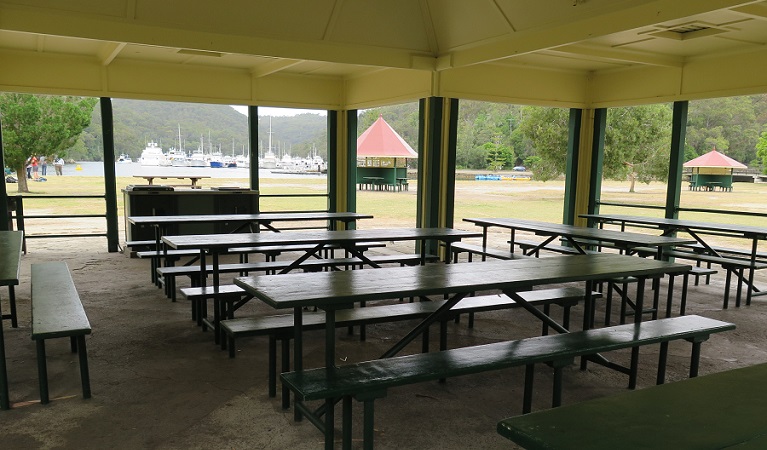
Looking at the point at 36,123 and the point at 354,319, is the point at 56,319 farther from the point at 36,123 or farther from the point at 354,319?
the point at 36,123

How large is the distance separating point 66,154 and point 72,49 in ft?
8.43

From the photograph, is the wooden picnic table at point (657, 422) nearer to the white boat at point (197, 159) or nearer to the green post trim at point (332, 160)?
the green post trim at point (332, 160)

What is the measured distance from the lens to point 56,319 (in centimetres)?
340

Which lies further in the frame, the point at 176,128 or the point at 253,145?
the point at 176,128

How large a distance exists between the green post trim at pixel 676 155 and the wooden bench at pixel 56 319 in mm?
7436

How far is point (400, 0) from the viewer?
6844 millimetres

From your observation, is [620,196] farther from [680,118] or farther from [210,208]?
[210,208]

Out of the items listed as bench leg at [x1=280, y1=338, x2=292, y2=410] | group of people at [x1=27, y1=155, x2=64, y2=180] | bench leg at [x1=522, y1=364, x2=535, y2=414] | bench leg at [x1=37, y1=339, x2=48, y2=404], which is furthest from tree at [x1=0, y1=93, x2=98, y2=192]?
bench leg at [x1=522, y1=364, x2=535, y2=414]

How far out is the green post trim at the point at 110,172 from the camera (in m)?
8.53

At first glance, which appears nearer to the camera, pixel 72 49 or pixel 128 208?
pixel 72 49

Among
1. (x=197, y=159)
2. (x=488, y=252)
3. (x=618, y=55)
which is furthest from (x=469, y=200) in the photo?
(x=488, y=252)

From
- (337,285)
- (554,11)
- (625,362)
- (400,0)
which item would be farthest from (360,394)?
(400,0)

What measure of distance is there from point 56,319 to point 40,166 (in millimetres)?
7708

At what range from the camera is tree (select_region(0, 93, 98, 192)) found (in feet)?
30.1
